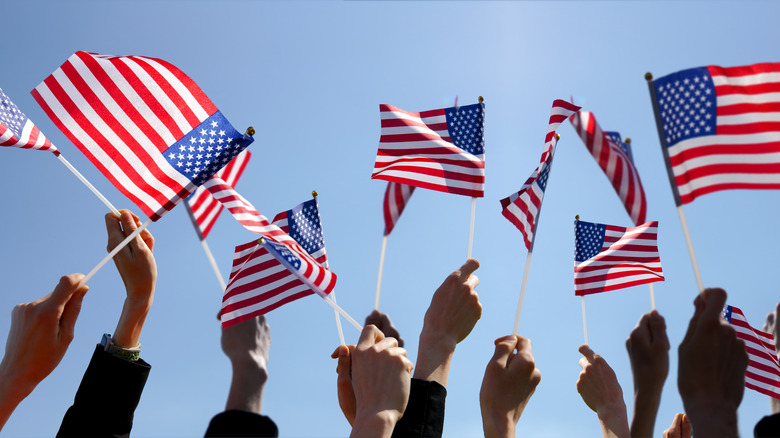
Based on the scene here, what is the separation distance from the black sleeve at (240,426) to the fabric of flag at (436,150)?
5673mm

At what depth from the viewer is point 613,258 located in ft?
28.7

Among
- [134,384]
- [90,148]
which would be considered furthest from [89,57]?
[134,384]

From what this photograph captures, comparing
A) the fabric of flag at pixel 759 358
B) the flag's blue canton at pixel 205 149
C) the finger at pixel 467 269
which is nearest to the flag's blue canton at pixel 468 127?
the flag's blue canton at pixel 205 149

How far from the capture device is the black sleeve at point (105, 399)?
3785mm

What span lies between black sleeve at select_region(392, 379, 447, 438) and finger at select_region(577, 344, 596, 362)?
236cm

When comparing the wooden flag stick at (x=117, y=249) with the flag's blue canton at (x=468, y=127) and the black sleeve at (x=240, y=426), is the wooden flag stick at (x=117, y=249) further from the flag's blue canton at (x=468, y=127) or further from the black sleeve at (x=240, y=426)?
the flag's blue canton at (x=468, y=127)

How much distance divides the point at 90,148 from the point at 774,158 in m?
6.41

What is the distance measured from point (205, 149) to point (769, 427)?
5.31m

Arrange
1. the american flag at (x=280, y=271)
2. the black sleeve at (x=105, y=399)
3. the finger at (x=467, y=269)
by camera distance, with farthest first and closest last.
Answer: the american flag at (x=280, y=271) → the finger at (x=467, y=269) → the black sleeve at (x=105, y=399)

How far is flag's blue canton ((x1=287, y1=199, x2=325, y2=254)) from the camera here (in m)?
8.63

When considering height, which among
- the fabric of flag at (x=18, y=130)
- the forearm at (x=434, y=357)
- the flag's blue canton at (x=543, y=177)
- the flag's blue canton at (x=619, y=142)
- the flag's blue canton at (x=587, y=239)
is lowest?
the forearm at (x=434, y=357)

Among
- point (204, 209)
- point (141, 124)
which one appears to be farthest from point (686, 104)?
point (204, 209)

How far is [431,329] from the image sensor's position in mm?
4836

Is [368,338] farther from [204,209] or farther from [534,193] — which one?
[204,209]
